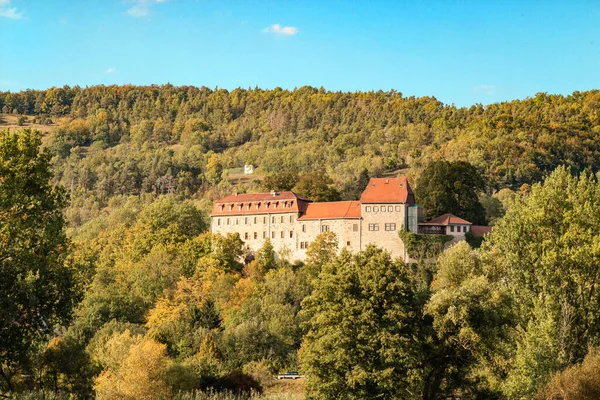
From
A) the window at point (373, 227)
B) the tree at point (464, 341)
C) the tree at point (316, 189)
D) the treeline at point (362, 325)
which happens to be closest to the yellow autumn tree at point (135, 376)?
the treeline at point (362, 325)

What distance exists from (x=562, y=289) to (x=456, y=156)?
2754 inches

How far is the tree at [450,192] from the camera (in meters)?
68.2

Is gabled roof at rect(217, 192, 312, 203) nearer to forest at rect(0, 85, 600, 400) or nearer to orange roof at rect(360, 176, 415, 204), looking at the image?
forest at rect(0, 85, 600, 400)

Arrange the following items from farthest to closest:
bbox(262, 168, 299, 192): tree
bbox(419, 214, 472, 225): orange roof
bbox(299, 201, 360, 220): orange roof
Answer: bbox(262, 168, 299, 192): tree, bbox(299, 201, 360, 220): orange roof, bbox(419, 214, 472, 225): orange roof

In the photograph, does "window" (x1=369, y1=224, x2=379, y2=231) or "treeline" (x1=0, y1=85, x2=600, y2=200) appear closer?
"window" (x1=369, y1=224, x2=379, y2=231)

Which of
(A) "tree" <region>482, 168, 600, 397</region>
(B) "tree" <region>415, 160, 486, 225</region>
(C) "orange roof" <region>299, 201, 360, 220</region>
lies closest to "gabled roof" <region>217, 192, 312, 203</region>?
(C) "orange roof" <region>299, 201, 360, 220</region>

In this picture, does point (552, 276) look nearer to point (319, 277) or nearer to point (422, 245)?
point (319, 277)

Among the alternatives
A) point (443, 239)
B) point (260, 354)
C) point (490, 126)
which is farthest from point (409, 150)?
point (260, 354)

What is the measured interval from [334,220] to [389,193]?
5114mm

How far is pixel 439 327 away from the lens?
36594 mm

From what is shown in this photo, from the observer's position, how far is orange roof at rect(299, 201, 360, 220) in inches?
2591

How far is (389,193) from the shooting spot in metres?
65.1

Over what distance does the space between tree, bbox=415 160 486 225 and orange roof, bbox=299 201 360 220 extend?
6.51 meters

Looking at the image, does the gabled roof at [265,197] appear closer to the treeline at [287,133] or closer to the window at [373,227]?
the window at [373,227]
